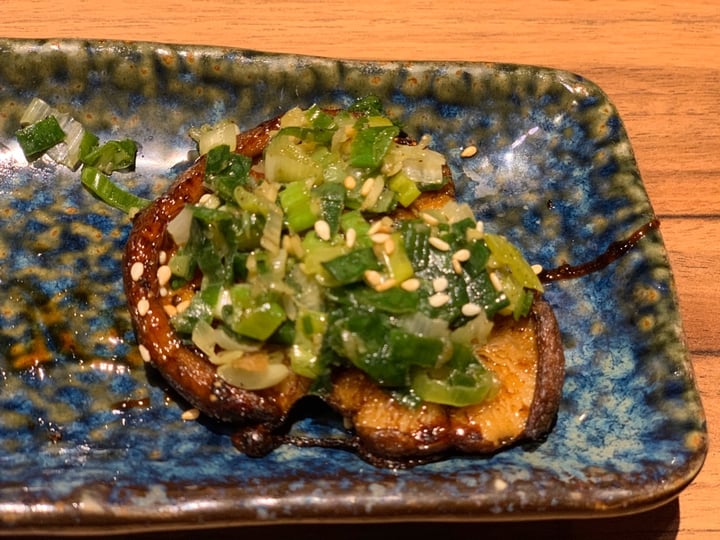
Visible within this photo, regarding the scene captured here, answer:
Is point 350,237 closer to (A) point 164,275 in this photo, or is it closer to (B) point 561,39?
(A) point 164,275

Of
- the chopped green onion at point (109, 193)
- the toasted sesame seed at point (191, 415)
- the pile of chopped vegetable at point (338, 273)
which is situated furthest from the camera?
the chopped green onion at point (109, 193)

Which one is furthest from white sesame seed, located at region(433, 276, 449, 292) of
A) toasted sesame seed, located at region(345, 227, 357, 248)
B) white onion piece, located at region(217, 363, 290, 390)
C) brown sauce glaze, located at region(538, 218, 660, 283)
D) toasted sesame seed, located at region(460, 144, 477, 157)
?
toasted sesame seed, located at region(460, 144, 477, 157)

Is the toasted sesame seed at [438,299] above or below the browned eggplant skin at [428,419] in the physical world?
above

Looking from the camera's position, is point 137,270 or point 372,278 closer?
point 372,278

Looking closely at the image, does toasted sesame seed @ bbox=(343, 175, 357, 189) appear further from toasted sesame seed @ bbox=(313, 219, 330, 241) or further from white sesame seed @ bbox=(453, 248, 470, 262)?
white sesame seed @ bbox=(453, 248, 470, 262)

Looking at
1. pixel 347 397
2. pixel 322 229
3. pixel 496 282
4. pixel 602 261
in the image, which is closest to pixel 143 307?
pixel 322 229

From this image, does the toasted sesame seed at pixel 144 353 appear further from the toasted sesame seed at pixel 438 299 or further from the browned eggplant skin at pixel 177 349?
the toasted sesame seed at pixel 438 299

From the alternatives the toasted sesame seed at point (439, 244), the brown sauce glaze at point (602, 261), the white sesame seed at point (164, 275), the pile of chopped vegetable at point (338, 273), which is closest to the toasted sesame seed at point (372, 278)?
the pile of chopped vegetable at point (338, 273)
